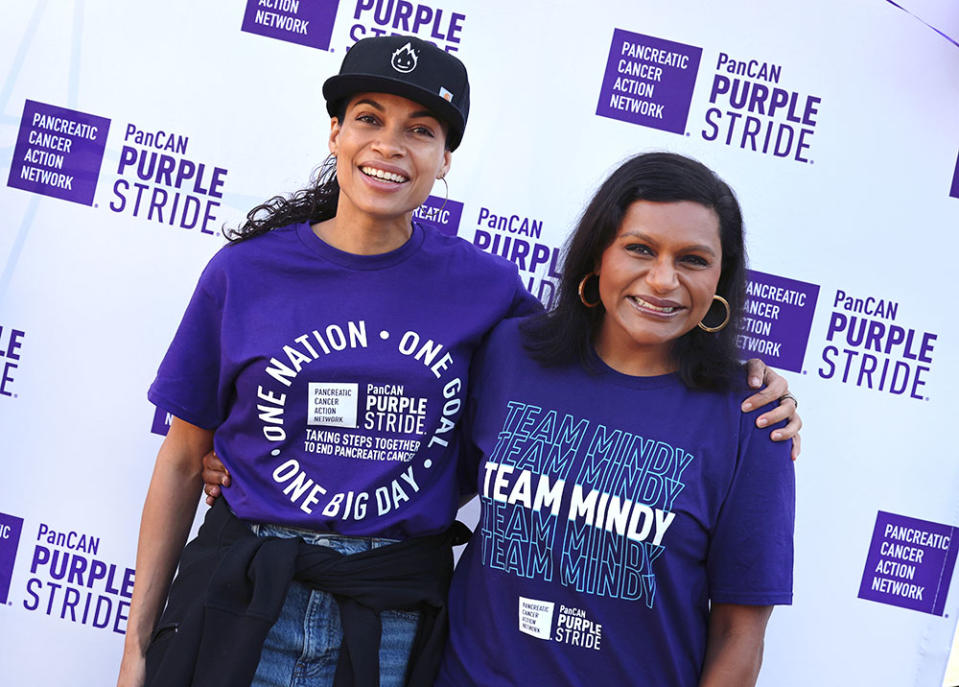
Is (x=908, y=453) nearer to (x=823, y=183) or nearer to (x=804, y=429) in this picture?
(x=804, y=429)

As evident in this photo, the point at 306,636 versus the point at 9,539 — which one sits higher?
the point at 306,636

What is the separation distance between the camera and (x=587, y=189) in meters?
2.25

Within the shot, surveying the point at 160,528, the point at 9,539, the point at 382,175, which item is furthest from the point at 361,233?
the point at 9,539

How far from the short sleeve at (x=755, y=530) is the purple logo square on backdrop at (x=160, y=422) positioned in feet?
4.77

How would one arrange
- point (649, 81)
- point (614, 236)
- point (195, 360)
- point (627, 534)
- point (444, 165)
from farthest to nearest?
point (649, 81) → point (444, 165) → point (195, 360) → point (614, 236) → point (627, 534)

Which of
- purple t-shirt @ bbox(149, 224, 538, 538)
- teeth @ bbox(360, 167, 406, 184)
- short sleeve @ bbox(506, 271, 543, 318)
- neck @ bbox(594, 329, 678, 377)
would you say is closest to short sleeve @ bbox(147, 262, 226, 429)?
purple t-shirt @ bbox(149, 224, 538, 538)

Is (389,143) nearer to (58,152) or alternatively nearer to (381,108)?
(381,108)

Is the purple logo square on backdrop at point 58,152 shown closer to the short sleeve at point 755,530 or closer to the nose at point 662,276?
the nose at point 662,276

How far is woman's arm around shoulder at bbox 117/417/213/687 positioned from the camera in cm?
174

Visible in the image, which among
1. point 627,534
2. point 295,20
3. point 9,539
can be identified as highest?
point 295,20

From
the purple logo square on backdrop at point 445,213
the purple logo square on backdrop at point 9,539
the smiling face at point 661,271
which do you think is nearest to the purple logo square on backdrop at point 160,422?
the purple logo square on backdrop at point 9,539

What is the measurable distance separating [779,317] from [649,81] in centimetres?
67

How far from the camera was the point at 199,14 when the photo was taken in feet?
7.42

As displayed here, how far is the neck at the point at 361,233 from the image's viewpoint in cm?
164
